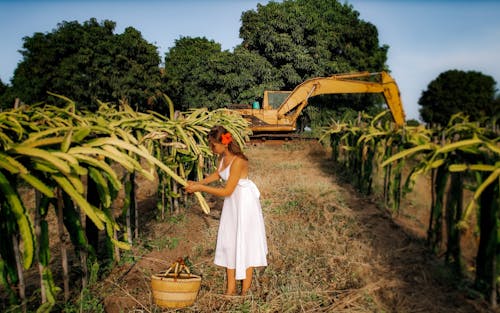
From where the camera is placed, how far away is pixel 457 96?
43.8m

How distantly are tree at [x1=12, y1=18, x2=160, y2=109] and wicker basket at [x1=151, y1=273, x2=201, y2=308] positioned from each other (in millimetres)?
25063

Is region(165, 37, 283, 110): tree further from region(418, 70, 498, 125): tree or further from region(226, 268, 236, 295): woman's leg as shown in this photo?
region(418, 70, 498, 125): tree

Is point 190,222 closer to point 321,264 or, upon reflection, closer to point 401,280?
point 321,264

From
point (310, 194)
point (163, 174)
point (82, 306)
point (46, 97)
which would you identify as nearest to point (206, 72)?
point (46, 97)

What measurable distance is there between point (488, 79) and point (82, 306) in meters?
51.0

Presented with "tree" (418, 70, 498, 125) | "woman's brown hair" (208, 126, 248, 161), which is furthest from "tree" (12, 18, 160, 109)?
"tree" (418, 70, 498, 125)

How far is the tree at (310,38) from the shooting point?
1045 inches

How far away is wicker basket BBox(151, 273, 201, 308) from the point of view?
125 inches

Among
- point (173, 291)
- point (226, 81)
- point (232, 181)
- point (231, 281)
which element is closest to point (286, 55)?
point (226, 81)

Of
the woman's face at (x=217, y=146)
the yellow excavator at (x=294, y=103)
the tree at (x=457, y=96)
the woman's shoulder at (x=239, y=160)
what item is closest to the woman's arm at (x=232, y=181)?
the woman's shoulder at (x=239, y=160)

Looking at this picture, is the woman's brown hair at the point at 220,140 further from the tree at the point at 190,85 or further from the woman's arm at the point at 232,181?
the tree at the point at 190,85

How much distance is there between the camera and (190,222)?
224 inches

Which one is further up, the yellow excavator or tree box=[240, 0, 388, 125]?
tree box=[240, 0, 388, 125]

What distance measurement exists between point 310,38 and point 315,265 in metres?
24.3
